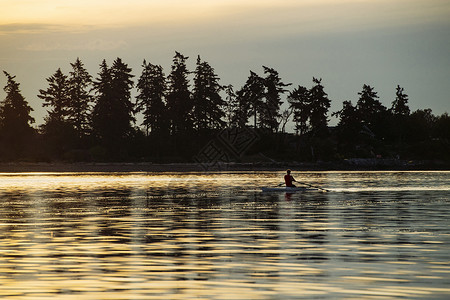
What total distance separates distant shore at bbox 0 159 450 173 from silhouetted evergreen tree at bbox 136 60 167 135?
1386 cm

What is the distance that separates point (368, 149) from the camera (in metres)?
144

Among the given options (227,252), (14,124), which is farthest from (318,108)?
(227,252)

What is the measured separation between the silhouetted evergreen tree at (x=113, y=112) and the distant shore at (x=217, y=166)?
759 cm

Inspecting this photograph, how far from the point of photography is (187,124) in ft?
484

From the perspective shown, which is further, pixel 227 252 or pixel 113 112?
pixel 113 112

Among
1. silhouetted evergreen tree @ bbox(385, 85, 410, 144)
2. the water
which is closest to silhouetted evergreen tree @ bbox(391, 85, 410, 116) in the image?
silhouetted evergreen tree @ bbox(385, 85, 410, 144)

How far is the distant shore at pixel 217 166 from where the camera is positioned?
425ft

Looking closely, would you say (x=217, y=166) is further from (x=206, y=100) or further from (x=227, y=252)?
(x=227, y=252)

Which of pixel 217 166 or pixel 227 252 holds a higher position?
pixel 217 166

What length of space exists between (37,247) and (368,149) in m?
124

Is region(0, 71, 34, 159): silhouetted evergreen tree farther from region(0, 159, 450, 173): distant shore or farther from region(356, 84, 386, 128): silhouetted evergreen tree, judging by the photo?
region(356, 84, 386, 128): silhouetted evergreen tree

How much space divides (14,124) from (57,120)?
27.2 feet

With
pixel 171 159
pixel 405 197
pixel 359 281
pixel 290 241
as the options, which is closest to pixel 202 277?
pixel 359 281

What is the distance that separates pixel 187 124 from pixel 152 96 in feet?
29.2
